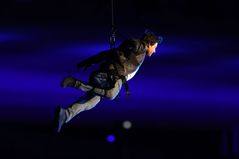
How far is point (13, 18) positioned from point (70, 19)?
640 millimetres

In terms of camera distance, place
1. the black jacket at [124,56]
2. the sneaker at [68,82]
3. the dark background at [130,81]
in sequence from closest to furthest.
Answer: the sneaker at [68,82] → the black jacket at [124,56] → the dark background at [130,81]

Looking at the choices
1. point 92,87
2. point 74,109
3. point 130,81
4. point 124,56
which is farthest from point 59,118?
point 130,81

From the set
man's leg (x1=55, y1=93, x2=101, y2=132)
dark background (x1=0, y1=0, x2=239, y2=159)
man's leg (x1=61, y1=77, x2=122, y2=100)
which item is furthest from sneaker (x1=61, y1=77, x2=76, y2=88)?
dark background (x1=0, y1=0, x2=239, y2=159)

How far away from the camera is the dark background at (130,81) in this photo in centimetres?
804

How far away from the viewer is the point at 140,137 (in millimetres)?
11711

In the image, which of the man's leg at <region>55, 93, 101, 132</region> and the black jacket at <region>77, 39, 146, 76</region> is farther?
the black jacket at <region>77, 39, 146, 76</region>

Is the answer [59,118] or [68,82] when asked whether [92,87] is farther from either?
[59,118]

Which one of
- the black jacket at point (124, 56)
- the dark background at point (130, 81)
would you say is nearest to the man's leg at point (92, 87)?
the black jacket at point (124, 56)

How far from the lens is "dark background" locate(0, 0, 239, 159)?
8.04 m

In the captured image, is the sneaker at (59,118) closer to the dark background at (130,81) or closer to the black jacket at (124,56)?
the black jacket at (124,56)

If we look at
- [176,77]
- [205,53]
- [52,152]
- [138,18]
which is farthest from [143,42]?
[52,152]

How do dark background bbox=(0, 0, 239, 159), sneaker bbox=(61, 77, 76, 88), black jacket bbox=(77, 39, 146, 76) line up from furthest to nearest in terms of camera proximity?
dark background bbox=(0, 0, 239, 159)
black jacket bbox=(77, 39, 146, 76)
sneaker bbox=(61, 77, 76, 88)

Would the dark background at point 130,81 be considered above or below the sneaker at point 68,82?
below

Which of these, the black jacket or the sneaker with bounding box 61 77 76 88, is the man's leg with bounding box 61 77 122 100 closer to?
Answer: the sneaker with bounding box 61 77 76 88
